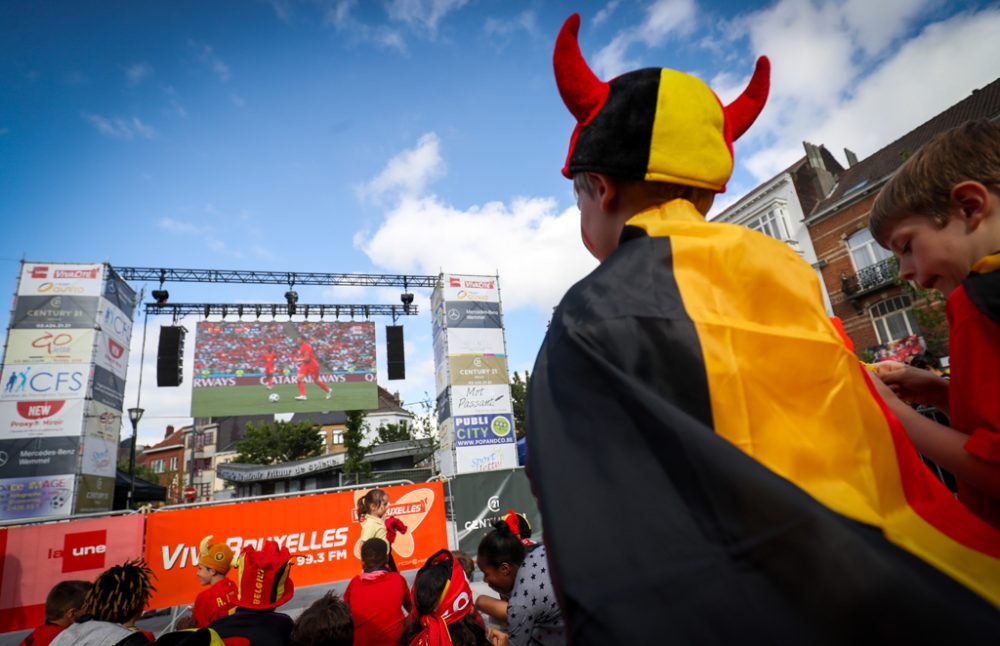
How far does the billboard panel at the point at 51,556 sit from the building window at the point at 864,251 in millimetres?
25398

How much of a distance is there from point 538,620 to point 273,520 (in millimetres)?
7128

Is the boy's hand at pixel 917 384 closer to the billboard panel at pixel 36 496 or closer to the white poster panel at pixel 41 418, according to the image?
the billboard panel at pixel 36 496

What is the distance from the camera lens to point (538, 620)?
2965mm

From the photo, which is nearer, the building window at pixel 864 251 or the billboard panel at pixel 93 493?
the billboard panel at pixel 93 493

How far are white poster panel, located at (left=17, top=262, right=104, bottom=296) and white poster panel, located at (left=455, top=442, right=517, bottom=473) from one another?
1416 centimetres

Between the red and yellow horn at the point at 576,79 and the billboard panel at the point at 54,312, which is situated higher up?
the billboard panel at the point at 54,312

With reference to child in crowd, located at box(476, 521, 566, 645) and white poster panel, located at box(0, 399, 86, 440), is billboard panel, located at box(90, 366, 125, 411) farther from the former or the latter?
child in crowd, located at box(476, 521, 566, 645)

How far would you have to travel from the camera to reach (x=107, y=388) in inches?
687

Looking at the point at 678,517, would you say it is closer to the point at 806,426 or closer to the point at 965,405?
the point at 806,426

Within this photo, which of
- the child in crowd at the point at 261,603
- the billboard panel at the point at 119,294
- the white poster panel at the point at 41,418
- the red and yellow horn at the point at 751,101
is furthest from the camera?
the billboard panel at the point at 119,294

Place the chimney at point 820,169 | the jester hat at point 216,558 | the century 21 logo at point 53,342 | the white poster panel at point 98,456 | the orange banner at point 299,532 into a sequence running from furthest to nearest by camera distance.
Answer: the chimney at point 820,169, the century 21 logo at point 53,342, the white poster panel at point 98,456, the orange banner at point 299,532, the jester hat at point 216,558

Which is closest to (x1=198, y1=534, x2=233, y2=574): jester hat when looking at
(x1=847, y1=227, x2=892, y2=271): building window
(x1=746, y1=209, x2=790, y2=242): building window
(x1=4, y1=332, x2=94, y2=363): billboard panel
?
(x1=4, y1=332, x2=94, y2=363): billboard panel

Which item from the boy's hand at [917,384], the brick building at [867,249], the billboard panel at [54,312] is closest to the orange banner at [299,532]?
the boy's hand at [917,384]

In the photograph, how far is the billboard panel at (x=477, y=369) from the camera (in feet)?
67.8
